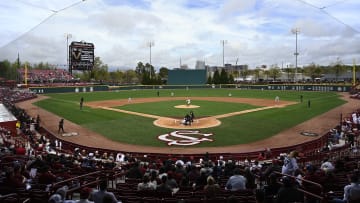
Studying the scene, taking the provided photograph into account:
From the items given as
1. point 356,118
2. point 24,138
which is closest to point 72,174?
point 24,138

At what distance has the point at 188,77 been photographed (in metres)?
118

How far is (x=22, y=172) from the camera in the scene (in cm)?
1125

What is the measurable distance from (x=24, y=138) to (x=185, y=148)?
530 inches

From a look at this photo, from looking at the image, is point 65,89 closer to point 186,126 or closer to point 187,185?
point 186,126

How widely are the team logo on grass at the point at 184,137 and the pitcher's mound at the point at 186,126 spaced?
2367 millimetres

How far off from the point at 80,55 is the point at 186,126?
33.1m

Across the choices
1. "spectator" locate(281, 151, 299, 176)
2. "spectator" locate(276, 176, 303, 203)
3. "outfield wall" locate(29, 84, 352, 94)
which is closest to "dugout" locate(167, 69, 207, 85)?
"outfield wall" locate(29, 84, 352, 94)

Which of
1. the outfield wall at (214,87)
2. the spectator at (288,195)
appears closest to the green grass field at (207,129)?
the spectator at (288,195)

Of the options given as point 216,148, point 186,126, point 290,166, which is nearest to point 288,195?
point 290,166

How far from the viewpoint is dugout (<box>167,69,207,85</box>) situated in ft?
383

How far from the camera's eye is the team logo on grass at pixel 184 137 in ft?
84.6

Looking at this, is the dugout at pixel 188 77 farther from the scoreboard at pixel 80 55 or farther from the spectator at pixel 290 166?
the spectator at pixel 290 166

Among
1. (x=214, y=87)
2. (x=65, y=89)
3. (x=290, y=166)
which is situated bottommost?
(x=290, y=166)

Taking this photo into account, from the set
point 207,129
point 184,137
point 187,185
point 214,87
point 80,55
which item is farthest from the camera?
point 214,87
